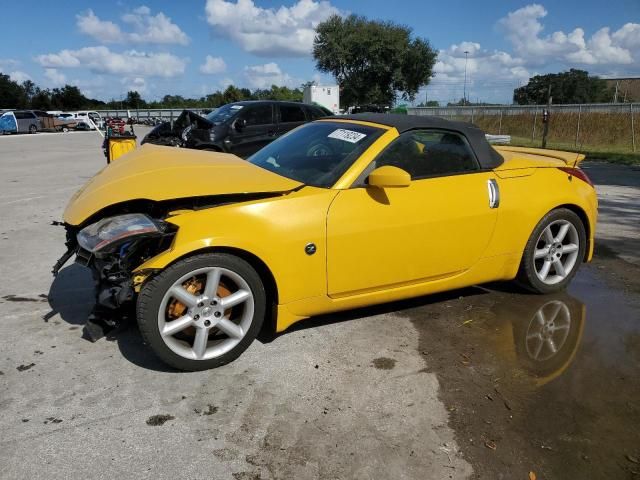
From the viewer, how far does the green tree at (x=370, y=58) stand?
47656mm

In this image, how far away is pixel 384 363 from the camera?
11.2ft

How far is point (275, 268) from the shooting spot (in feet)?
10.8

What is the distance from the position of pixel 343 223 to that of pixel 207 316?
1025mm

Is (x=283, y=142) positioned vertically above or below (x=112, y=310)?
above

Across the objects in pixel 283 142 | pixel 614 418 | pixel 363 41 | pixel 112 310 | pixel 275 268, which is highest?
pixel 363 41

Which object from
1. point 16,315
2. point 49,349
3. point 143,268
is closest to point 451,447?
point 143,268

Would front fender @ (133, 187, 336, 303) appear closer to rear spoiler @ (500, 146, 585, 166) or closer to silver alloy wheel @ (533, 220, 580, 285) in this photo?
silver alloy wheel @ (533, 220, 580, 285)

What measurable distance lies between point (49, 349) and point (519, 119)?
31892 millimetres

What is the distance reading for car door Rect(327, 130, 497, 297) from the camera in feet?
11.4

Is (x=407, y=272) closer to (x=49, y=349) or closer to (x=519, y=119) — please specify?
(x=49, y=349)

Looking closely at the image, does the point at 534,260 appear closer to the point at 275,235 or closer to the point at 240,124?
the point at 275,235

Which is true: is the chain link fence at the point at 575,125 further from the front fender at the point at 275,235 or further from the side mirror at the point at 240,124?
the front fender at the point at 275,235

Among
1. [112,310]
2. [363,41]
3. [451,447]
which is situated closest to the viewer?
[451,447]

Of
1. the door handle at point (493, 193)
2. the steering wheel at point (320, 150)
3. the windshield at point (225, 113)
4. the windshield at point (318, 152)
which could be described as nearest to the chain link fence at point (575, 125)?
the windshield at point (225, 113)
